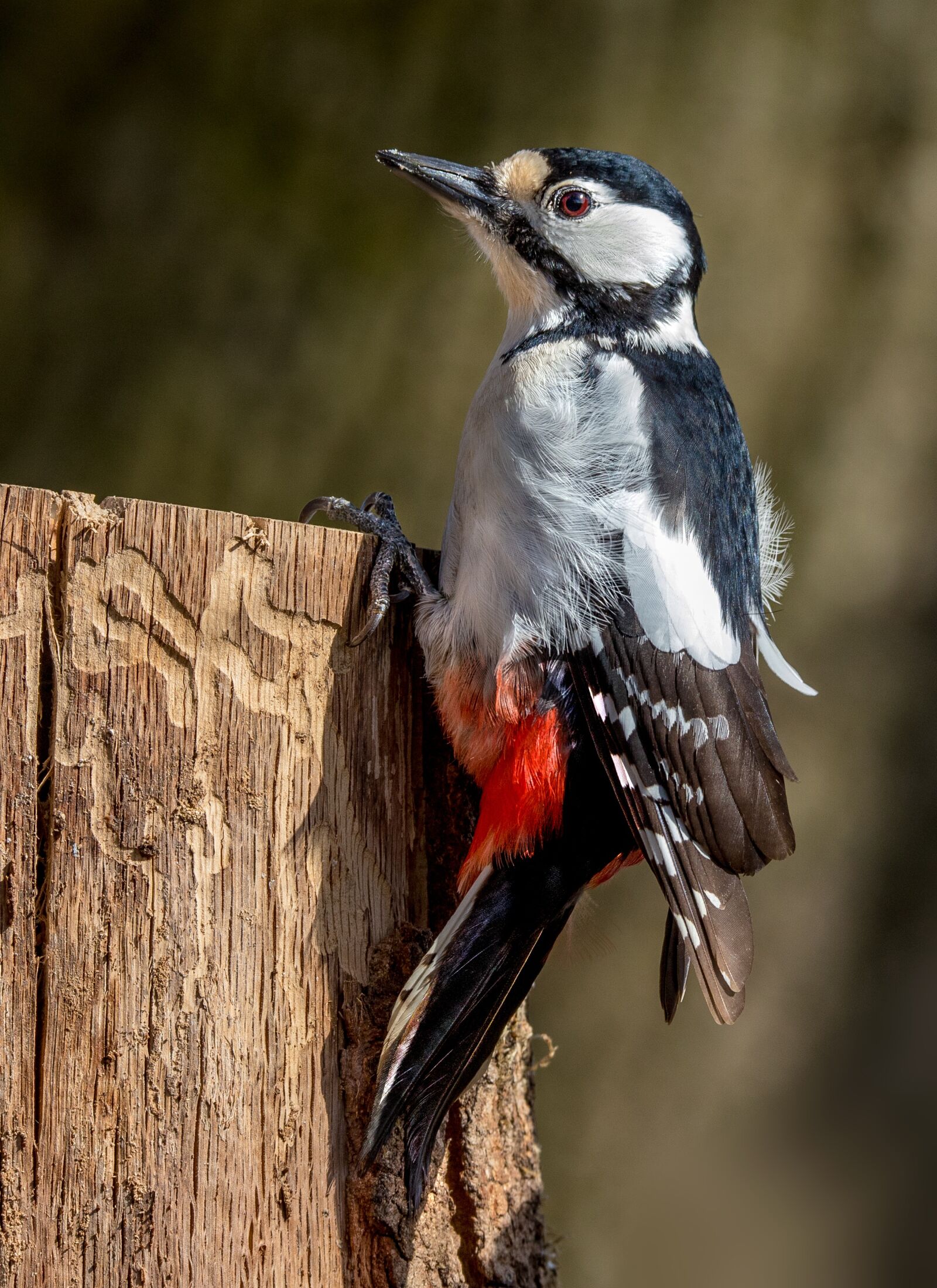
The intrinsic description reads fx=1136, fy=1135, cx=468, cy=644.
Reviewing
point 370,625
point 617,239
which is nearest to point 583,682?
point 370,625

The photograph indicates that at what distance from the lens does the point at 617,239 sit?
193 centimetres

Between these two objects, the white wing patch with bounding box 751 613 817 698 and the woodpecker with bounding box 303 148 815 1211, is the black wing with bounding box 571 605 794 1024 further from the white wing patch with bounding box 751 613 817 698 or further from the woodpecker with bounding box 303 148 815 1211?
the white wing patch with bounding box 751 613 817 698

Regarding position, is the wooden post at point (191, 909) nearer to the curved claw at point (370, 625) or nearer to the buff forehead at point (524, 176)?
the curved claw at point (370, 625)

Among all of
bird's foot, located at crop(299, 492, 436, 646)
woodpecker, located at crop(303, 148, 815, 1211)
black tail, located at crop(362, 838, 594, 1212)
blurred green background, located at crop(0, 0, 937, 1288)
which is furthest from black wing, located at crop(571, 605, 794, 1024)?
blurred green background, located at crop(0, 0, 937, 1288)

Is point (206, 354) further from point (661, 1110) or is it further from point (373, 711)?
point (661, 1110)

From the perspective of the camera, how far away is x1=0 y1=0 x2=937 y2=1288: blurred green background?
2814mm

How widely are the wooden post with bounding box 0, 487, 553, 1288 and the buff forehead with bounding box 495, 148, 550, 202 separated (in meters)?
0.85

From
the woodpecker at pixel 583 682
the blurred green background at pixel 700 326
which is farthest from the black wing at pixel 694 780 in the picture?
the blurred green background at pixel 700 326

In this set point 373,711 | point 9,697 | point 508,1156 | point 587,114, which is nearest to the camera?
point 9,697

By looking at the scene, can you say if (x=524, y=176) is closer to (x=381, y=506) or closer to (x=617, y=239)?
(x=617, y=239)

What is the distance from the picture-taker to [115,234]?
10.7 feet

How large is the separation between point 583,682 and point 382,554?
0.33 meters

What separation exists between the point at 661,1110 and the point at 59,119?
3.16 m

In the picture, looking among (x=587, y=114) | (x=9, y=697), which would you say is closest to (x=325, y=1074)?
(x=9, y=697)
